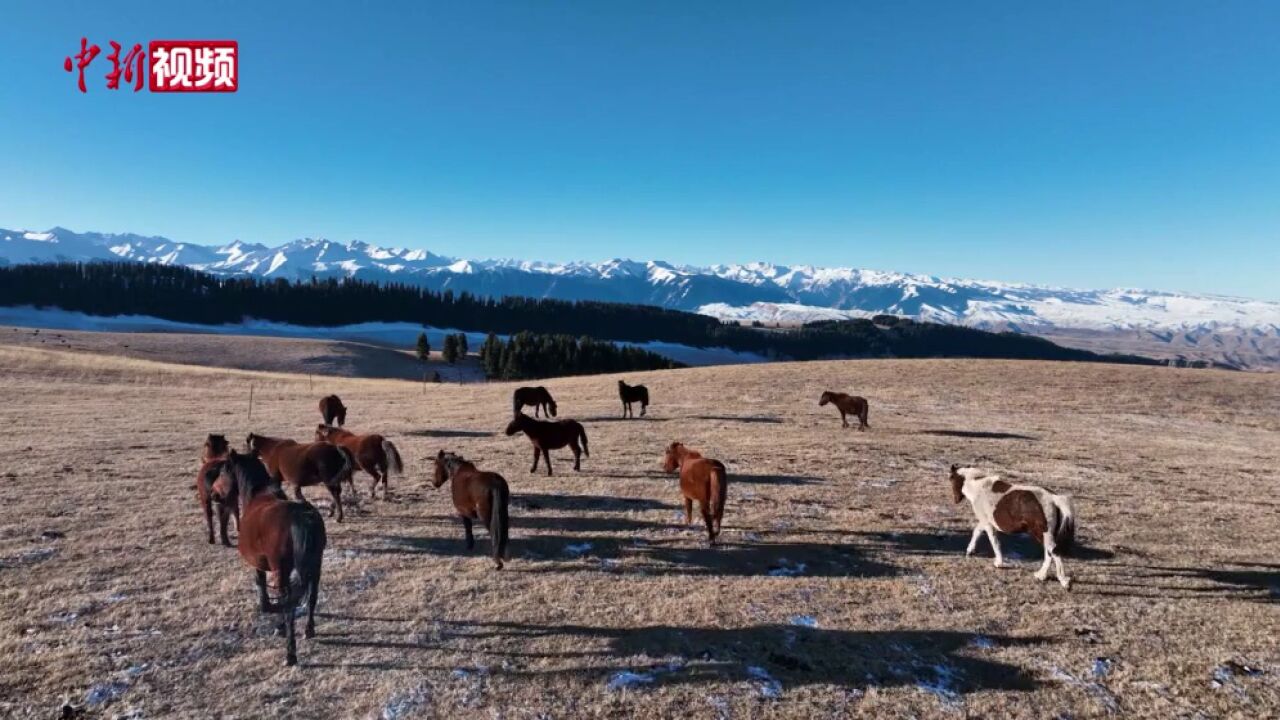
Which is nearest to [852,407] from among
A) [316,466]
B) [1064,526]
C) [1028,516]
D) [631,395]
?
[631,395]

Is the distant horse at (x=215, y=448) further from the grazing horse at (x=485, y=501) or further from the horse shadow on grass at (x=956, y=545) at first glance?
the horse shadow on grass at (x=956, y=545)

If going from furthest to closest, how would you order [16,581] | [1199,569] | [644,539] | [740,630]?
[644,539] → [1199,569] → [16,581] → [740,630]

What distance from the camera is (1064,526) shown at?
9.79 meters

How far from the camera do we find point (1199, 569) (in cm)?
1098

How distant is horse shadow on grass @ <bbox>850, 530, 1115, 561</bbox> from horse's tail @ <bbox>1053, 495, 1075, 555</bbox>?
1599mm

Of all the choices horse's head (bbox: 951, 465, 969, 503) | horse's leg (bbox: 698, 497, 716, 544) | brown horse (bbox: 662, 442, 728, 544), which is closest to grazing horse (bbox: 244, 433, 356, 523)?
brown horse (bbox: 662, 442, 728, 544)

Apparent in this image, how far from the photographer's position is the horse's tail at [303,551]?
283 inches

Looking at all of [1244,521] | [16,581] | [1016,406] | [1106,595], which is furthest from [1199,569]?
[1016,406]

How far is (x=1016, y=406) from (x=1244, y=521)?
22230 millimetres

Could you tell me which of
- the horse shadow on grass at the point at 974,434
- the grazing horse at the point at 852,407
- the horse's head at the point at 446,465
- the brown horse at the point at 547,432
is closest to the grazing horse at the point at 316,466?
the horse's head at the point at 446,465

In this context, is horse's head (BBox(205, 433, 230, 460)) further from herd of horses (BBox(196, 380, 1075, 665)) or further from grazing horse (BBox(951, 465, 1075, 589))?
grazing horse (BBox(951, 465, 1075, 589))

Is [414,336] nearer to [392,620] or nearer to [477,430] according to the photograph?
[477,430]

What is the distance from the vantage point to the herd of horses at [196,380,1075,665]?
24.3 ft

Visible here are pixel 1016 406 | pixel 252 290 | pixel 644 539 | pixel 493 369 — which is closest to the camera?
pixel 644 539
